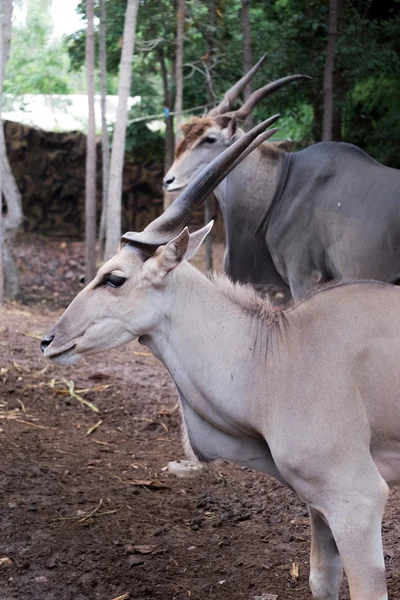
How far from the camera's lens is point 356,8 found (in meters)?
8.91

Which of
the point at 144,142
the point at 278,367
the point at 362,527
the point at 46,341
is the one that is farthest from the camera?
the point at 144,142

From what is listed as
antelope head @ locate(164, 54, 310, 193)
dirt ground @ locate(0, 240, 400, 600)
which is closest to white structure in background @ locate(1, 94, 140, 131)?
antelope head @ locate(164, 54, 310, 193)

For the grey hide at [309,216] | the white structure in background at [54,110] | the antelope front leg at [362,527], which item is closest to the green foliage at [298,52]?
the grey hide at [309,216]

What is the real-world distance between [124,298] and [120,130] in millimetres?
4912

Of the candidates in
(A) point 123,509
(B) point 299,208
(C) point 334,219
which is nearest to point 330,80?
(B) point 299,208

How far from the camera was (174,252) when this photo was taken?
2.87 metres

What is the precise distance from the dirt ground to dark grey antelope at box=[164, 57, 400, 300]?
1197 millimetres

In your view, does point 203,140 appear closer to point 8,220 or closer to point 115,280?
point 8,220

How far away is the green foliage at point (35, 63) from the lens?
1566cm

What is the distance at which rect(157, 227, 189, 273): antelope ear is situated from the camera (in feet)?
9.29

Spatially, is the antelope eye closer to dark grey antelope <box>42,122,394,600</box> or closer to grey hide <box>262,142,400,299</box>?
dark grey antelope <box>42,122,394,600</box>

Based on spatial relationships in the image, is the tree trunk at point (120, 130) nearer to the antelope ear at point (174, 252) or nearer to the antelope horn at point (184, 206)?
the antelope horn at point (184, 206)

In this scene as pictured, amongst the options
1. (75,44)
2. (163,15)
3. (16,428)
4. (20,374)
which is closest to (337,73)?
(163,15)

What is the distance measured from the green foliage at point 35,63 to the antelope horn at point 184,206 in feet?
42.7
